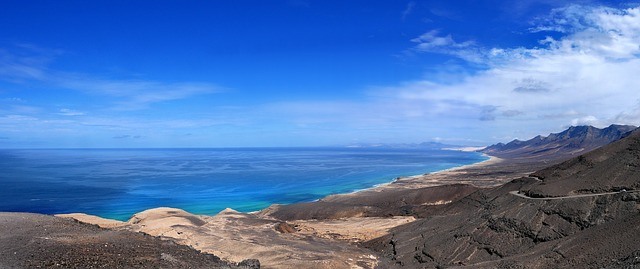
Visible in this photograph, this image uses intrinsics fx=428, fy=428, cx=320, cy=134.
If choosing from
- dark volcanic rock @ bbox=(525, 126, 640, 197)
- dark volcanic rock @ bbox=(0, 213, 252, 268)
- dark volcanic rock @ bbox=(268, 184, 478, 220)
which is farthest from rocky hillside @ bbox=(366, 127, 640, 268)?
dark volcanic rock @ bbox=(268, 184, 478, 220)

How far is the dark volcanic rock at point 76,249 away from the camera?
17.7 metres

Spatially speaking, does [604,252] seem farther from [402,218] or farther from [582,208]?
[402,218]

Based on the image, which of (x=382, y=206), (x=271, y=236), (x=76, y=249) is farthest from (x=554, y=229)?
(x=382, y=206)

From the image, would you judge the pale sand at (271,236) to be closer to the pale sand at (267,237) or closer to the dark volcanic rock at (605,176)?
the pale sand at (267,237)

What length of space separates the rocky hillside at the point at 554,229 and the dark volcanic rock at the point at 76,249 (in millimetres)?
12214

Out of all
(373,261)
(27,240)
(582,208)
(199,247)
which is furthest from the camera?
(199,247)

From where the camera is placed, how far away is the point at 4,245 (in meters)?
19.0

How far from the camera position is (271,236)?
38.0m

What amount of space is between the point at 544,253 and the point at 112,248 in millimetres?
20828

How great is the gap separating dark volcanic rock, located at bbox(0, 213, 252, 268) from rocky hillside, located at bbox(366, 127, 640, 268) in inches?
481

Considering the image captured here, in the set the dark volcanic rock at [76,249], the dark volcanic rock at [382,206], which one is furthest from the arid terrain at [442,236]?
the dark volcanic rock at [382,206]

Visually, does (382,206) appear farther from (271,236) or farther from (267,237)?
(267,237)

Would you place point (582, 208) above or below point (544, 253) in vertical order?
above

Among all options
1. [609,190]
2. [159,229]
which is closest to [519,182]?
[609,190]
